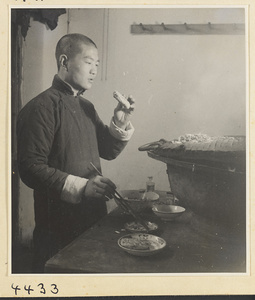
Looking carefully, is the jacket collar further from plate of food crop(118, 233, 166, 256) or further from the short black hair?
plate of food crop(118, 233, 166, 256)

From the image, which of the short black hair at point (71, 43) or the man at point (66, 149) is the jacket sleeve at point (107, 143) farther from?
the short black hair at point (71, 43)

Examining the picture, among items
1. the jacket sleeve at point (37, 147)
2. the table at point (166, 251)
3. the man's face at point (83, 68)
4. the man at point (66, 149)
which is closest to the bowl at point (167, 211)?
the table at point (166, 251)

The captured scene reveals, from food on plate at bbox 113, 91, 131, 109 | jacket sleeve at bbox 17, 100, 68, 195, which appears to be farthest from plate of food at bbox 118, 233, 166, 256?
food on plate at bbox 113, 91, 131, 109

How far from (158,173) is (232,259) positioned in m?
0.28

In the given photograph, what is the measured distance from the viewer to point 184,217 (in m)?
0.91

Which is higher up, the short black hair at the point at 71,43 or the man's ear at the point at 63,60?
the short black hair at the point at 71,43

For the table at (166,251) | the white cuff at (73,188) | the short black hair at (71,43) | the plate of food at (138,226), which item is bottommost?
the table at (166,251)

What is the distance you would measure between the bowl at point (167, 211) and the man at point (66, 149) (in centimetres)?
13

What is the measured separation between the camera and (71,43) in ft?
2.90

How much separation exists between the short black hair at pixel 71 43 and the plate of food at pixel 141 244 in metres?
0.47

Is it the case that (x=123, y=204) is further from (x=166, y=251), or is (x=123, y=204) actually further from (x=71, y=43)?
(x=71, y=43)

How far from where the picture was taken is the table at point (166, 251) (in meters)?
0.82

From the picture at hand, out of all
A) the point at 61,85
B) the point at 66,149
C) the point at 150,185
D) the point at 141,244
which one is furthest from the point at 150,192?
the point at 61,85

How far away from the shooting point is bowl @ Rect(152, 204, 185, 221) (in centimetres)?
88
